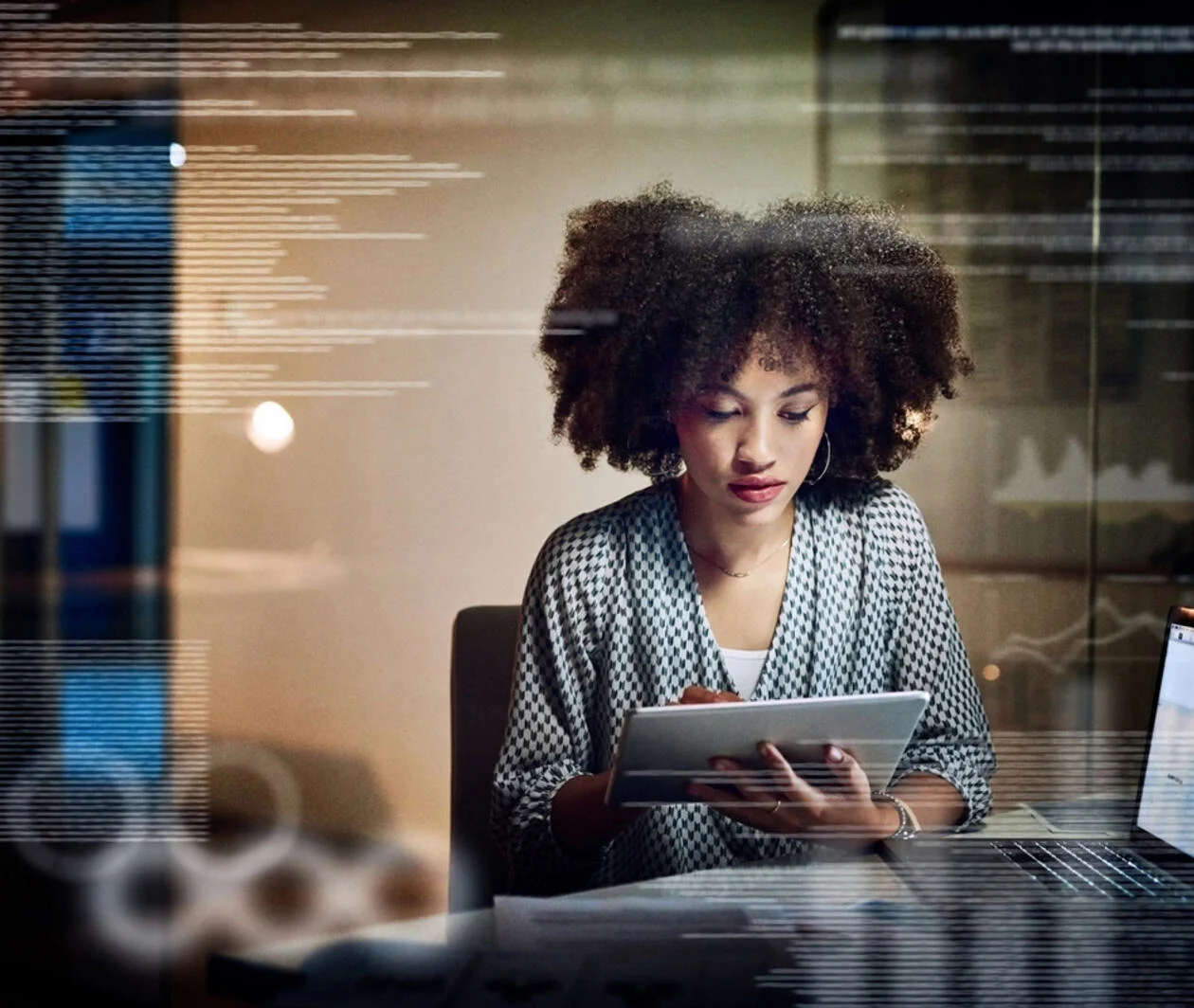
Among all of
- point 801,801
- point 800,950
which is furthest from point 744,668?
point 800,950

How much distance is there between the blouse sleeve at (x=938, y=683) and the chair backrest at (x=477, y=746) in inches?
18.5

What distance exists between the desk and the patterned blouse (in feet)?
0.25

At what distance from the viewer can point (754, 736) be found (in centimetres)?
117

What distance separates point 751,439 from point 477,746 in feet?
1.63

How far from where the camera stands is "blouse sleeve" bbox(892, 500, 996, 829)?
136 cm

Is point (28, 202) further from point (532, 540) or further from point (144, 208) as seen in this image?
point (532, 540)

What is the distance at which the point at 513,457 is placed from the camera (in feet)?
4.42

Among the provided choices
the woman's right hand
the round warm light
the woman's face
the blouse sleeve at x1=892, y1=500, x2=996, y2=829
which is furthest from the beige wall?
the blouse sleeve at x1=892, y1=500, x2=996, y2=829

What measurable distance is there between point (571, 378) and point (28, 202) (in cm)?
64

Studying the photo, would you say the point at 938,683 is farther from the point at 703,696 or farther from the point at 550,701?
the point at 550,701

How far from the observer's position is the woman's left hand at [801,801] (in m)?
1.22

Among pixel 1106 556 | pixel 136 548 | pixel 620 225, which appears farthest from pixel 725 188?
pixel 136 548

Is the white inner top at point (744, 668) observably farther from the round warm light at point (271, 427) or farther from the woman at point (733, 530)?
the round warm light at point (271, 427)

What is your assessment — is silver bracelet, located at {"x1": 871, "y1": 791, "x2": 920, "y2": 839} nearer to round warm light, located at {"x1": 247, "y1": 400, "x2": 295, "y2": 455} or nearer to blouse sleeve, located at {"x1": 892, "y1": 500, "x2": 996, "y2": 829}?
blouse sleeve, located at {"x1": 892, "y1": 500, "x2": 996, "y2": 829}
